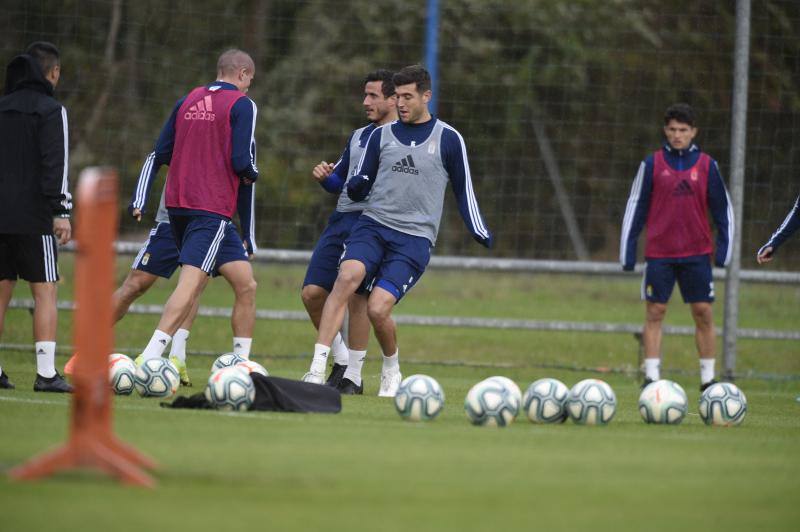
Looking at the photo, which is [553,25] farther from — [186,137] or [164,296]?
[186,137]

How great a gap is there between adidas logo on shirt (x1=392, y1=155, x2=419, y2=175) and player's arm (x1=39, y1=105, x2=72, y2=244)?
2459mm

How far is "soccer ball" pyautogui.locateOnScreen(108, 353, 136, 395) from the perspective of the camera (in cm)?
903

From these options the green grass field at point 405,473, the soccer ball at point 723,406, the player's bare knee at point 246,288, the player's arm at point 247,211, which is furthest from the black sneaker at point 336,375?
the soccer ball at point 723,406

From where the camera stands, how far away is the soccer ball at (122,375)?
356 inches

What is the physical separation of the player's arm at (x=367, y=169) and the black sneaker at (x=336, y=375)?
1607 millimetres

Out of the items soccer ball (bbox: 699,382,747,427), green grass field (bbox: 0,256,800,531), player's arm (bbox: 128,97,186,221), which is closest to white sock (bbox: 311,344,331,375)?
green grass field (bbox: 0,256,800,531)

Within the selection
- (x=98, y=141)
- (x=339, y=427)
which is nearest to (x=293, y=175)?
(x=98, y=141)

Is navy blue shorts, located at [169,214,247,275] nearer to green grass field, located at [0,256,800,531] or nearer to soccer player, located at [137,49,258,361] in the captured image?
soccer player, located at [137,49,258,361]

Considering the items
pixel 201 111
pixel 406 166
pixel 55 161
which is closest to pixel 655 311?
pixel 406 166

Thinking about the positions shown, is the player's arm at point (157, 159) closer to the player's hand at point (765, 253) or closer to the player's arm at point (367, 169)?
the player's arm at point (367, 169)

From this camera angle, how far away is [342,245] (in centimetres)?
1097

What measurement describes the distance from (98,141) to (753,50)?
7.70 meters

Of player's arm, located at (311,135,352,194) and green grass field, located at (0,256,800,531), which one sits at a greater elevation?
player's arm, located at (311,135,352,194)

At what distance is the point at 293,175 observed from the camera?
625 inches
